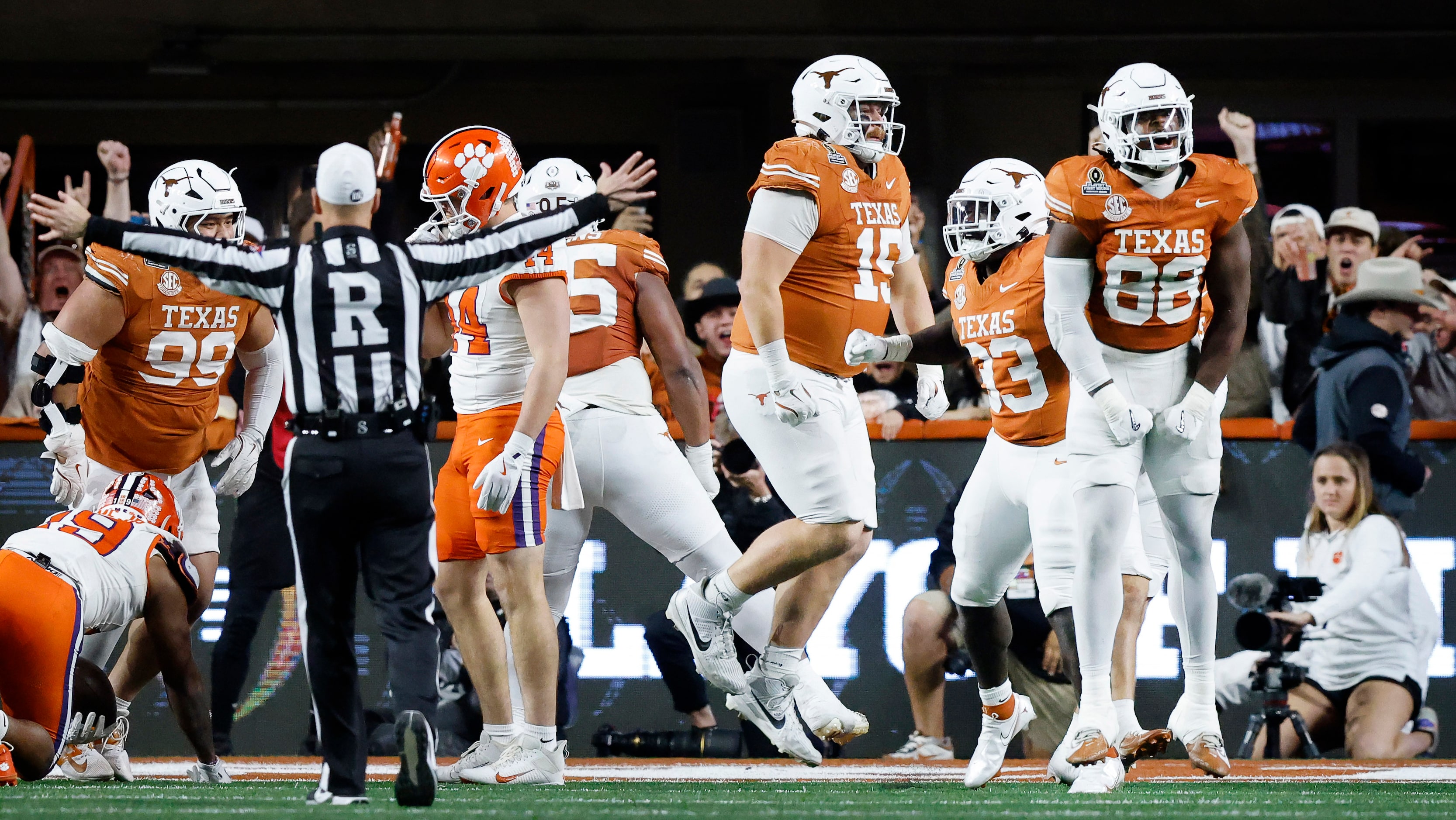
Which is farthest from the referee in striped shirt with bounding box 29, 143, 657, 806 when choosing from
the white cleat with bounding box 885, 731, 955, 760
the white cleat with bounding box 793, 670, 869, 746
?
the white cleat with bounding box 885, 731, 955, 760

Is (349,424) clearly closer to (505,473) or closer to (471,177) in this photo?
(505,473)

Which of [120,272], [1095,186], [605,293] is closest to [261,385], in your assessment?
[120,272]

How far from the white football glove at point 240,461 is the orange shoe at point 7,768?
1264 millimetres

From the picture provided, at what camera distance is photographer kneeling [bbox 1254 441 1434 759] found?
7.48m

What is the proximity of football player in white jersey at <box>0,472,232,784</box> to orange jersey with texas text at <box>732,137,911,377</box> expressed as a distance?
201 cm

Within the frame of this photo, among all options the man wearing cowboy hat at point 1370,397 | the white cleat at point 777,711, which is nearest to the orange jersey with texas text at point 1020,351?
the white cleat at point 777,711

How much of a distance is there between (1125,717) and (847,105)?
6.89 feet

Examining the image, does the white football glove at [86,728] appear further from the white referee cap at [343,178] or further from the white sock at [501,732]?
the white referee cap at [343,178]

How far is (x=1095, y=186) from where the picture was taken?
5289 millimetres

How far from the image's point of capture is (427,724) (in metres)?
4.47

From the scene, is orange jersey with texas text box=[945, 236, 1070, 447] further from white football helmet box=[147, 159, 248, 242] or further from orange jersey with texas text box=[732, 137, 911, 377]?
white football helmet box=[147, 159, 248, 242]

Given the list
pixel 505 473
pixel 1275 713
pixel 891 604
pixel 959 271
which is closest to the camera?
pixel 505 473

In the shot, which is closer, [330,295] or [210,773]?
[330,295]

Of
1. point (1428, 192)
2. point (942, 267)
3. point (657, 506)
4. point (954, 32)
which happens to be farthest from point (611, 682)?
point (1428, 192)
